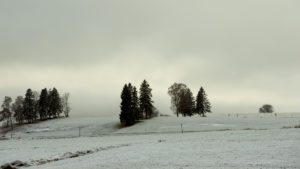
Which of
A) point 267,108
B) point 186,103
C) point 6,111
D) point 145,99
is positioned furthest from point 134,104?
point 267,108

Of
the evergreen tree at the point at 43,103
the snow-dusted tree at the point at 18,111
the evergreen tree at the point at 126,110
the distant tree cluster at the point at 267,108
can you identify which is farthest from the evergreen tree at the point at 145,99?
the distant tree cluster at the point at 267,108

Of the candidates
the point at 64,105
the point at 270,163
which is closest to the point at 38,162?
the point at 270,163

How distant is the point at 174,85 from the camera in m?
90.5

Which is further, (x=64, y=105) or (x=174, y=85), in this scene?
(x=64, y=105)

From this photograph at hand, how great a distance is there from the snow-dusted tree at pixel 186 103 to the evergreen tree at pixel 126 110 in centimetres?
2209

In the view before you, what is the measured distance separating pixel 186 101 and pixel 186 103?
0.65 m

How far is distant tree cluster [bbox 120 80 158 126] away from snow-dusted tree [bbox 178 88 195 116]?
1211 centimetres

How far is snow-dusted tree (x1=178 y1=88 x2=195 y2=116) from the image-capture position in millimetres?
84188

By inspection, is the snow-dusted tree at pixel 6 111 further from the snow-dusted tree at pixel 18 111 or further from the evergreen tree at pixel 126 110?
the evergreen tree at pixel 126 110

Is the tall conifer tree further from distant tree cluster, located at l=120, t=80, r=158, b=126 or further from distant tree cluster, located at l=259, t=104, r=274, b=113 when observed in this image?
distant tree cluster, located at l=259, t=104, r=274, b=113

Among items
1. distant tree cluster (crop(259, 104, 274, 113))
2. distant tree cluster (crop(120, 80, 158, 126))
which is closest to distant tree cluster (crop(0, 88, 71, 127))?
distant tree cluster (crop(120, 80, 158, 126))

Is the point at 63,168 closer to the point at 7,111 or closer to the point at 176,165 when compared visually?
the point at 176,165

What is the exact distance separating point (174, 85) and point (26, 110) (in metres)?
56.4

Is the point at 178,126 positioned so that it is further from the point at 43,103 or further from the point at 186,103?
the point at 43,103
